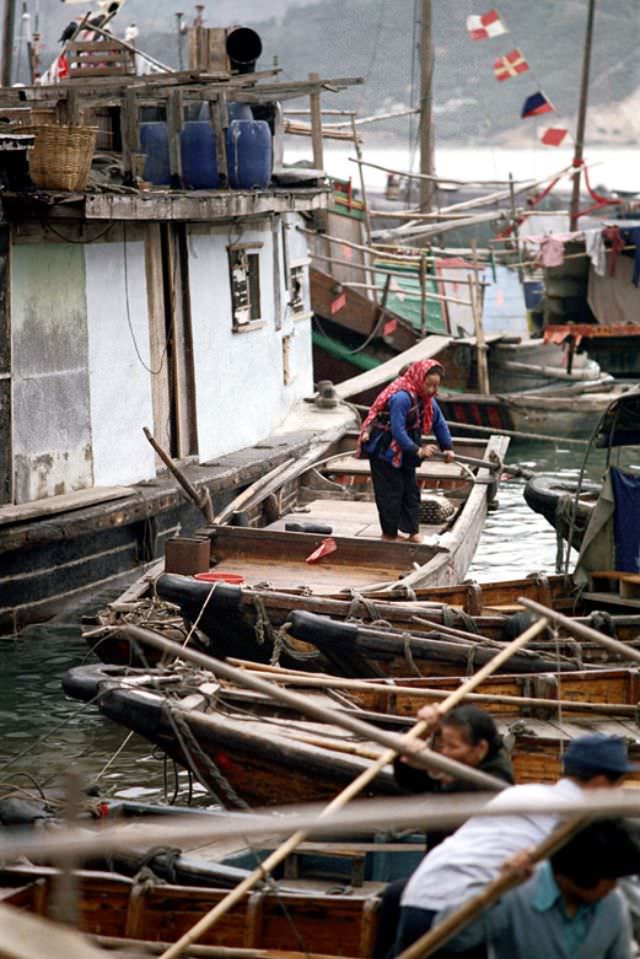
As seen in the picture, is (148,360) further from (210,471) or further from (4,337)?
(4,337)

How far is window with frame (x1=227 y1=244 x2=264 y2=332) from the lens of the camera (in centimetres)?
1581

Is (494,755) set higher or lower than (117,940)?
higher

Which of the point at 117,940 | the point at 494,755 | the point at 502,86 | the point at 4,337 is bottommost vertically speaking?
the point at 117,940

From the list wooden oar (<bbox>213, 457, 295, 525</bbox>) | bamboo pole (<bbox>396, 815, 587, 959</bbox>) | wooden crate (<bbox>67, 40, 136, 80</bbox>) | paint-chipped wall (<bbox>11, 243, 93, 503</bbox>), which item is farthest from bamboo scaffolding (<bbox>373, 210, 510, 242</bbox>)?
bamboo pole (<bbox>396, 815, 587, 959</bbox>)

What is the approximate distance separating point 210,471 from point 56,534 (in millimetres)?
2754

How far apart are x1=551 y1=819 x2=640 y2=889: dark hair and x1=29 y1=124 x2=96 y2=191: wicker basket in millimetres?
9080

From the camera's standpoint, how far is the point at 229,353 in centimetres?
1574

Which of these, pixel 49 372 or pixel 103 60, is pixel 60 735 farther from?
pixel 103 60

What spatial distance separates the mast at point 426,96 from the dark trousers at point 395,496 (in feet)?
56.6

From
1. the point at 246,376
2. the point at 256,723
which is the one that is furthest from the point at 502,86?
the point at 256,723

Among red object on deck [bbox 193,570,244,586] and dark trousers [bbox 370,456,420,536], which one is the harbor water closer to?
red object on deck [bbox 193,570,244,586]

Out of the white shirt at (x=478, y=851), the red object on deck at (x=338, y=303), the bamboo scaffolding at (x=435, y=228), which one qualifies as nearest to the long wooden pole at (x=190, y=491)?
the white shirt at (x=478, y=851)

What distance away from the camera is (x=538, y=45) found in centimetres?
10950

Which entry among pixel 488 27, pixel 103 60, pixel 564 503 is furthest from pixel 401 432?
pixel 488 27
